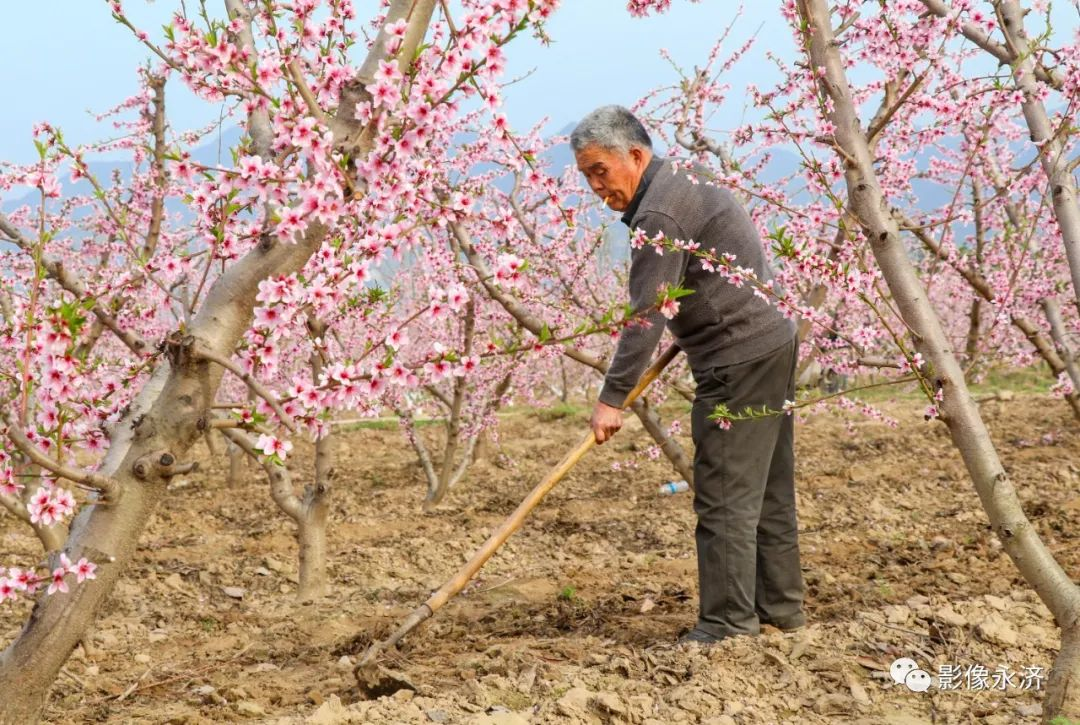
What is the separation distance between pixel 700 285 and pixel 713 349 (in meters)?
0.29

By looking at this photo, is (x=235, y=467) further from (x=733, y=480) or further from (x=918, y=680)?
(x=918, y=680)

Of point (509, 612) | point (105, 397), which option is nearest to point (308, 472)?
point (509, 612)

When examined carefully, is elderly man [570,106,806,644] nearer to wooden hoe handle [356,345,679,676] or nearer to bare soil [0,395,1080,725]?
wooden hoe handle [356,345,679,676]

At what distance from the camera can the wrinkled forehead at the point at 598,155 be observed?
12.1ft

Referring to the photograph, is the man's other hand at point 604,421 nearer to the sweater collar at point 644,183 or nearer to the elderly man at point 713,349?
the elderly man at point 713,349

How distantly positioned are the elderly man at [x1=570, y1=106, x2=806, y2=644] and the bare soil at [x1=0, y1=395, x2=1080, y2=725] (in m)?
0.33

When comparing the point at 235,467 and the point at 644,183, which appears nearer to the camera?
the point at 644,183

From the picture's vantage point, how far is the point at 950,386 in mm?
3047

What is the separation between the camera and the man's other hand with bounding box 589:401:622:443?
12.3ft

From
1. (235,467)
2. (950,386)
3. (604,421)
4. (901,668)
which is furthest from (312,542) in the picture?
(235,467)

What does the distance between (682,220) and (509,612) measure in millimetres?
2334

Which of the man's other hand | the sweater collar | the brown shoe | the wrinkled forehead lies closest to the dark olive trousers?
the brown shoe

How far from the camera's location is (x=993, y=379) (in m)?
19.8

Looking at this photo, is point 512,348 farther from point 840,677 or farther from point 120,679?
point 120,679
